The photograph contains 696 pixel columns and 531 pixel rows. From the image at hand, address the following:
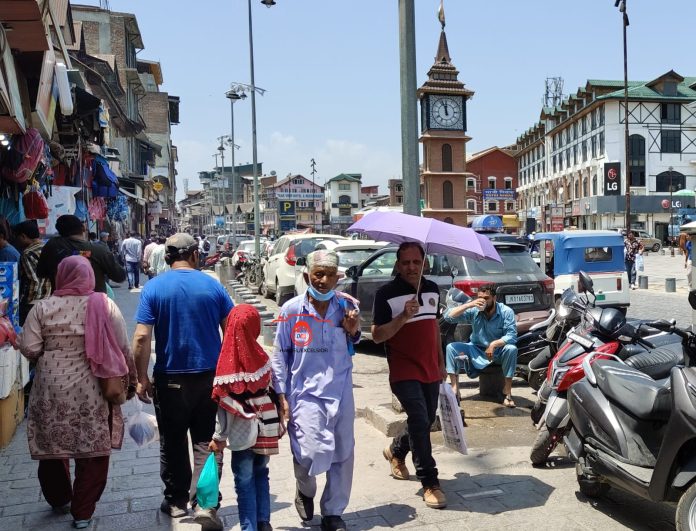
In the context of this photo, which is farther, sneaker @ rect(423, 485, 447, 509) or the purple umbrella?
the purple umbrella

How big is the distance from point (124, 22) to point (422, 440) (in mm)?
40043

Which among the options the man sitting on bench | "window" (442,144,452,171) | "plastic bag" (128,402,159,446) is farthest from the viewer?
"window" (442,144,452,171)

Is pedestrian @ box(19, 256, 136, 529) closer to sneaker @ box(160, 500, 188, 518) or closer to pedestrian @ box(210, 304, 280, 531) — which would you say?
sneaker @ box(160, 500, 188, 518)

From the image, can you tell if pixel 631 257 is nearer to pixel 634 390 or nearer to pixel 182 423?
pixel 634 390

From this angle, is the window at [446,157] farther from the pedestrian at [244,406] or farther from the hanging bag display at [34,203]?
the pedestrian at [244,406]

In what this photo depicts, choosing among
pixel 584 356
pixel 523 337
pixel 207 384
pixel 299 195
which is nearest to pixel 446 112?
pixel 523 337

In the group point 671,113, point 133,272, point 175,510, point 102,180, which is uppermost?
point 671,113

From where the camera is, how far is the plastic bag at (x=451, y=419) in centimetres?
471

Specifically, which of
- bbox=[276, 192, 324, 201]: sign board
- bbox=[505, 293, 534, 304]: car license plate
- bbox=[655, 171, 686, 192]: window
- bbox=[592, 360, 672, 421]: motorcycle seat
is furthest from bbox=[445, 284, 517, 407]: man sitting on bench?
bbox=[276, 192, 324, 201]: sign board

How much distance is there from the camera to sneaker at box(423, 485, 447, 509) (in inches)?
170

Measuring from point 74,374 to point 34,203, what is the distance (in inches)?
211

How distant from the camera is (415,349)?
14.7 feet

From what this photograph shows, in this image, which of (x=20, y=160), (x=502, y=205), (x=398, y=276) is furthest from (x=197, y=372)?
(x=502, y=205)

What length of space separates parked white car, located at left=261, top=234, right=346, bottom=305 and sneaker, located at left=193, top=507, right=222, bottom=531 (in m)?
11.3
